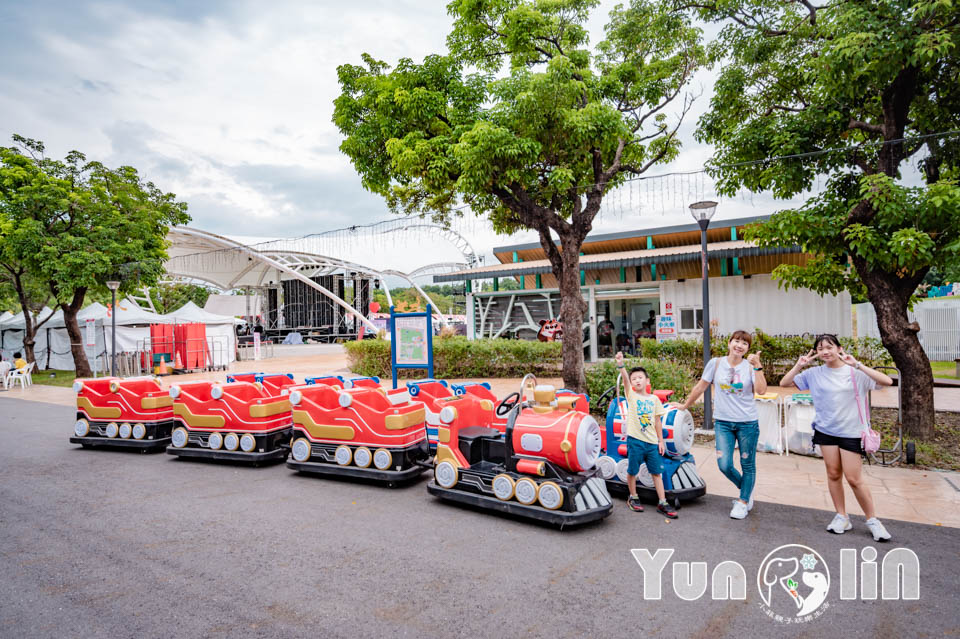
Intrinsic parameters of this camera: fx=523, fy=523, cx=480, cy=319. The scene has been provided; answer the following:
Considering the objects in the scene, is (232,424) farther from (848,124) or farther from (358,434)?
(848,124)

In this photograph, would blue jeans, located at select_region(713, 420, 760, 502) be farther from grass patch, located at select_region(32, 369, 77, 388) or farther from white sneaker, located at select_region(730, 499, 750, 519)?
grass patch, located at select_region(32, 369, 77, 388)

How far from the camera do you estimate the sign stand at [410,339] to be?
9648 mm

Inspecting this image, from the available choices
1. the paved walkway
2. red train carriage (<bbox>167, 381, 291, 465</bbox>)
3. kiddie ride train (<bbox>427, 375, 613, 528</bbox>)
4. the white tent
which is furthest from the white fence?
the white tent

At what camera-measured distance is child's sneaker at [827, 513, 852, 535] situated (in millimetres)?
4250

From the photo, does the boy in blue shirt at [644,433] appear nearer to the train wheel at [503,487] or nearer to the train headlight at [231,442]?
the train wheel at [503,487]

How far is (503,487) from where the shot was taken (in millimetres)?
4809

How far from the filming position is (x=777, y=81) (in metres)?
8.52

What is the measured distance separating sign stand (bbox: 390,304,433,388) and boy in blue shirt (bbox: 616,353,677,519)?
5.24 m

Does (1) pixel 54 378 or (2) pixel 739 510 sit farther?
(1) pixel 54 378

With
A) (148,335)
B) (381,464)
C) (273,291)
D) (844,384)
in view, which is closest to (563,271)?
(381,464)

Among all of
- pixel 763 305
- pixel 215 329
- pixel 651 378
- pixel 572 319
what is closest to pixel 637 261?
pixel 763 305

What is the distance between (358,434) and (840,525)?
4.73 metres

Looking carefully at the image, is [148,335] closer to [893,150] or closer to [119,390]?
[119,390]

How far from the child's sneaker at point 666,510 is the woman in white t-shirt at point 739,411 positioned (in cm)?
52
